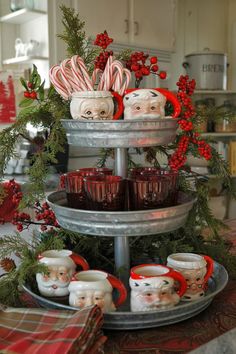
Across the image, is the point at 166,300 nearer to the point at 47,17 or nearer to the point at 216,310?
the point at 216,310

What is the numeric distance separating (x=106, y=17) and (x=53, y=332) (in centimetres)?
268

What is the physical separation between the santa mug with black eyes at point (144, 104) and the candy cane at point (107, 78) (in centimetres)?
6

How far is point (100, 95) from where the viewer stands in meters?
0.76

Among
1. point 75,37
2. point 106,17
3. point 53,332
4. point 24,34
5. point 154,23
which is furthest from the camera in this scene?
point 154,23

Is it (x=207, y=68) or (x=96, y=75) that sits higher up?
(x=207, y=68)

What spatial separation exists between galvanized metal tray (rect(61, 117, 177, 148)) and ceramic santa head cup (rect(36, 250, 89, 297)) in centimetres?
22

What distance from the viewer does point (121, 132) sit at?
0.73 metres

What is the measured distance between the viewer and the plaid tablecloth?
589 millimetres

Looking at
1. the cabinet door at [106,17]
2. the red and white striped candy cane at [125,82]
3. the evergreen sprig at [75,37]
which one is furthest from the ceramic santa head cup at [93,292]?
the cabinet door at [106,17]

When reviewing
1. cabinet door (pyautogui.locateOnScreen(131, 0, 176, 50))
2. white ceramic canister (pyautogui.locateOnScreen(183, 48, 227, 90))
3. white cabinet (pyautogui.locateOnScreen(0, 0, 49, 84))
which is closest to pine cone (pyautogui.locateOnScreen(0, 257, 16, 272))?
white cabinet (pyautogui.locateOnScreen(0, 0, 49, 84))

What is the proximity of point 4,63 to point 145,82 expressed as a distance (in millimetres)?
1067

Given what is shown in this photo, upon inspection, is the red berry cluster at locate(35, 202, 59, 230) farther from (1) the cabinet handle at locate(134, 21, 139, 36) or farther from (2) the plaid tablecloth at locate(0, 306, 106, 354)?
(1) the cabinet handle at locate(134, 21, 139, 36)

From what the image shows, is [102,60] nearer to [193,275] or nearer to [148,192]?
[148,192]

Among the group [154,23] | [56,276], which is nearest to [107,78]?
[56,276]
